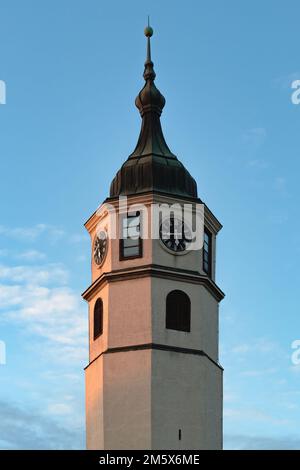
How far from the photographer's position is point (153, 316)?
1948 inches

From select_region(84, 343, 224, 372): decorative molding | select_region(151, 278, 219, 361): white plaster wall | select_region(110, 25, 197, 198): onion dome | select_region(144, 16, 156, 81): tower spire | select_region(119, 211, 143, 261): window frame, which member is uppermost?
select_region(144, 16, 156, 81): tower spire

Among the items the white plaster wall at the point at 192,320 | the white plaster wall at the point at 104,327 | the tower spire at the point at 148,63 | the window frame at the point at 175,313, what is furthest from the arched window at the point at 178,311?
the tower spire at the point at 148,63

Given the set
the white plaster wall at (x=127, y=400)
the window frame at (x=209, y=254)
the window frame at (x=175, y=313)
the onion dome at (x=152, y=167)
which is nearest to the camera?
the white plaster wall at (x=127, y=400)

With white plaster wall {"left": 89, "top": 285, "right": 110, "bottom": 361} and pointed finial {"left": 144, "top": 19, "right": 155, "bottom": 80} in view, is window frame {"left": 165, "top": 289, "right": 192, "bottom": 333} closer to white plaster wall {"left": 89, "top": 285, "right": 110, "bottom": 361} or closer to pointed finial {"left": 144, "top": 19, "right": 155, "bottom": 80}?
white plaster wall {"left": 89, "top": 285, "right": 110, "bottom": 361}

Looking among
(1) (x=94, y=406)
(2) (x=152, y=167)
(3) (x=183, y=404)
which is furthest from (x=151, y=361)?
(2) (x=152, y=167)

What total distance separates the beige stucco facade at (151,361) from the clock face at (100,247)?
476mm

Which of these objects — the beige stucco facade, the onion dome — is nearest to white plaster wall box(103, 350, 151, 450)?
the beige stucco facade

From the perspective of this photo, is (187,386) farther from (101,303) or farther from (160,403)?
(101,303)

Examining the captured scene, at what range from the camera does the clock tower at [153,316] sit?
1913 inches

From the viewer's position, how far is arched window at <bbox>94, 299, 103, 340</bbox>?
50.8 m

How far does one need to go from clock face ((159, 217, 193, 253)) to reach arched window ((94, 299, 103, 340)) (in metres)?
3.29

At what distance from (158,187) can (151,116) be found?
13.6 ft

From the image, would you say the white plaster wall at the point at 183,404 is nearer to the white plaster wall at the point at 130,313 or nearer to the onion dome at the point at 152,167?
the white plaster wall at the point at 130,313
